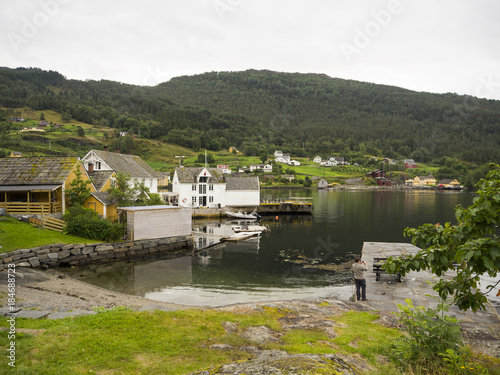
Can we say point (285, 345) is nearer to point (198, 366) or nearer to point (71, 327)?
point (198, 366)

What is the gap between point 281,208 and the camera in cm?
6738

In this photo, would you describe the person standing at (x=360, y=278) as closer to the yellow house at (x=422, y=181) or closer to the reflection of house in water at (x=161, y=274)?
the reflection of house in water at (x=161, y=274)

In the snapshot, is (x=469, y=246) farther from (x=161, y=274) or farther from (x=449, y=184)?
(x=449, y=184)

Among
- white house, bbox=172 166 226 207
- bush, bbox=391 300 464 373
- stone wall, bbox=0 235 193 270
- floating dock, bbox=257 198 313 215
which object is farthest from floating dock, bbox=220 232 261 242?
bush, bbox=391 300 464 373

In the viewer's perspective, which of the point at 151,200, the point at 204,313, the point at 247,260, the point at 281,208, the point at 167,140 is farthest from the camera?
the point at 167,140

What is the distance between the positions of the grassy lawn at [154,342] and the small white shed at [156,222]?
19802 millimetres

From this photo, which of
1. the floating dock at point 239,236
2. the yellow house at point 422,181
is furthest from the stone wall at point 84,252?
the yellow house at point 422,181

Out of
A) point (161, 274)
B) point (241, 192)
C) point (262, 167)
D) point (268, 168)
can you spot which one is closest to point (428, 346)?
point (161, 274)

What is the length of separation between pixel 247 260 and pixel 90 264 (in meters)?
13.4

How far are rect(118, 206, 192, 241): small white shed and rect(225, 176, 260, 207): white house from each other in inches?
1127

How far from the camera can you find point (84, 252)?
95.0ft

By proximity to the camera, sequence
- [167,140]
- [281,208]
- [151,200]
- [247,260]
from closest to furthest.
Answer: [247,260] → [151,200] → [281,208] → [167,140]

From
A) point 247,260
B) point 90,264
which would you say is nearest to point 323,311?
point 247,260

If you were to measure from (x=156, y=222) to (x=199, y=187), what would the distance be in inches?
1140
